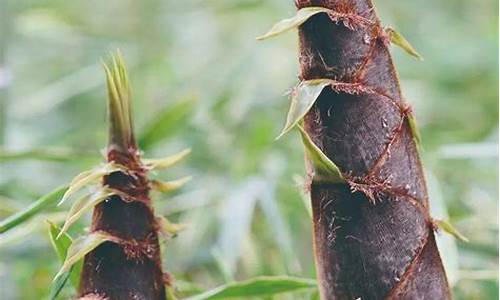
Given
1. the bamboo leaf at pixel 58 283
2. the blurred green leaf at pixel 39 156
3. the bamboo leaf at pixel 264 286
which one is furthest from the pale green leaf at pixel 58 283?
the blurred green leaf at pixel 39 156

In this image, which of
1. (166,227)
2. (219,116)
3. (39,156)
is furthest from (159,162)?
(219,116)

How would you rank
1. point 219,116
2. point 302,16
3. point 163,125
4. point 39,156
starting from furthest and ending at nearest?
point 219,116 < point 163,125 < point 39,156 < point 302,16

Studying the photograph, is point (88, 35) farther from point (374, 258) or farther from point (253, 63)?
point (374, 258)

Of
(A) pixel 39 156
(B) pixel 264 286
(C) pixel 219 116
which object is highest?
(C) pixel 219 116

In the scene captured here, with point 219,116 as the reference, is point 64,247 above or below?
below

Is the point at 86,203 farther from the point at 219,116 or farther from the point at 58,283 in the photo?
the point at 219,116

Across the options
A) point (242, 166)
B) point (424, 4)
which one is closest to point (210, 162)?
point (242, 166)
